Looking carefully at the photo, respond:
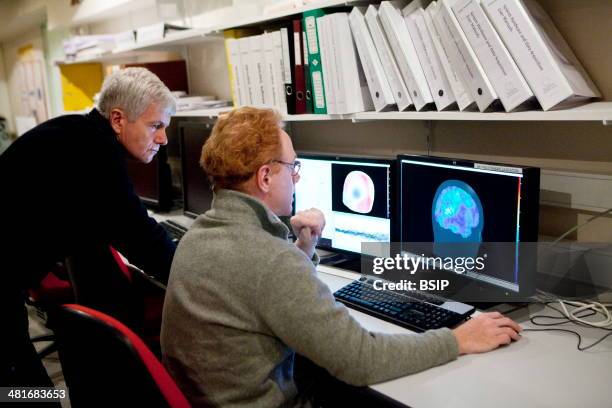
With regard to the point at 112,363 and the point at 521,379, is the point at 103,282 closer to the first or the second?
the point at 112,363

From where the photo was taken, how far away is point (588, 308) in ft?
4.48

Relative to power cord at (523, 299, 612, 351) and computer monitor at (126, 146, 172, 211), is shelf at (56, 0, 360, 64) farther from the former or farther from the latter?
power cord at (523, 299, 612, 351)

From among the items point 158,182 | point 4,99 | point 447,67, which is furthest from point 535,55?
point 4,99

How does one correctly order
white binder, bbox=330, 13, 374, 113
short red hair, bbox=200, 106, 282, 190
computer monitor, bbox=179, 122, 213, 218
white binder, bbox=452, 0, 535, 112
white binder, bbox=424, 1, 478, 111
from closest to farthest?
short red hair, bbox=200, 106, 282, 190 → white binder, bbox=452, 0, 535, 112 → white binder, bbox=424, 1, 478, 111 → white binder, bbox=330, 13, 374, 113 → computer monitor, bbox=179, 122, 213, 218

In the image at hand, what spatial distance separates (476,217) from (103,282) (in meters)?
1.31

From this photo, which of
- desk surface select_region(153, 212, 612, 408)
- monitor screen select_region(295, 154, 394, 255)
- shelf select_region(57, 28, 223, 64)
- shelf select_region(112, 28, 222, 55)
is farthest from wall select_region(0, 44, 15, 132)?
desk surface select_region(153, 212, 612, 408)

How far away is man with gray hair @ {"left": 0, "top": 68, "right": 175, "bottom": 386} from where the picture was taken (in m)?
1.55

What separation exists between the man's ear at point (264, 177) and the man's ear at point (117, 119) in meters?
0.78

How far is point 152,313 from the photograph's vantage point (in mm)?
2137

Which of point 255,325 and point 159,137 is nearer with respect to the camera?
point 255,325

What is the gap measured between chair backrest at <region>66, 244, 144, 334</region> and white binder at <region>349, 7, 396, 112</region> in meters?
1.06

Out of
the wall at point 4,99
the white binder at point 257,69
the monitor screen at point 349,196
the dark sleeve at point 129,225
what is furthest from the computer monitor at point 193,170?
the wall at point 4,99

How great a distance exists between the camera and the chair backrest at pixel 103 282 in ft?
6.02

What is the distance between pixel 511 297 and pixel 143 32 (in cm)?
240
